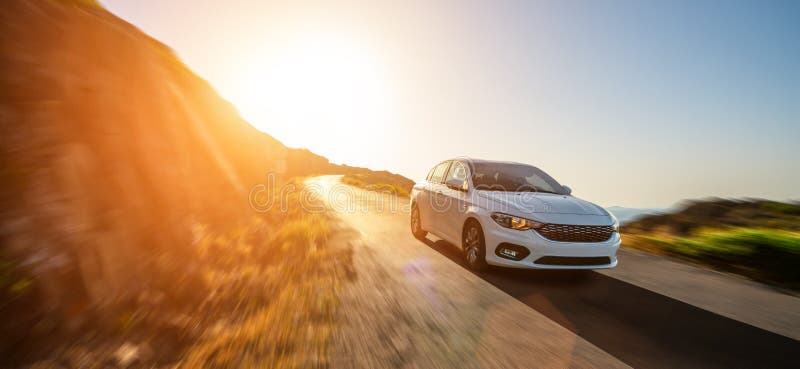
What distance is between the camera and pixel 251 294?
423 cm

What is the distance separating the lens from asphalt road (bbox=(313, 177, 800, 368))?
2.92m

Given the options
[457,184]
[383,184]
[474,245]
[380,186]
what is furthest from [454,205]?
[383,184]

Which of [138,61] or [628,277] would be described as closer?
[628,277]

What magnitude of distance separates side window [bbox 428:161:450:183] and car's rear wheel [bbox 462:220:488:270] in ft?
6.47

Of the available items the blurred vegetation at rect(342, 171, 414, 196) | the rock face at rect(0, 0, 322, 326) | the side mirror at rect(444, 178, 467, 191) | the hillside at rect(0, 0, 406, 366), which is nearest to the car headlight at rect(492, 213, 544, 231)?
the side mirror at rect(444, 178, 467, 191)

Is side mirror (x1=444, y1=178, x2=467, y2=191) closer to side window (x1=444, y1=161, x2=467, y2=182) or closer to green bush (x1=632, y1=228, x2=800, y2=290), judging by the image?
side window (x1=444, y1=161, x2=467, y2=182)

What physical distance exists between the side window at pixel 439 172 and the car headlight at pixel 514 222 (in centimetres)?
267

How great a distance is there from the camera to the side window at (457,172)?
680 cm

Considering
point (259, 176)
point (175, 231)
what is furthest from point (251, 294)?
point (259, 176)

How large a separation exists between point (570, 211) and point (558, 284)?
3.21 ft

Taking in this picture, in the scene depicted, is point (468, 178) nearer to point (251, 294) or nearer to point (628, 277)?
point (628, 277)

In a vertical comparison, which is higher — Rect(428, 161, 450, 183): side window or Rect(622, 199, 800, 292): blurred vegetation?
Rect(428, 161, 450, 183): side window

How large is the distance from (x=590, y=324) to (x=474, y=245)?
2.26 metres

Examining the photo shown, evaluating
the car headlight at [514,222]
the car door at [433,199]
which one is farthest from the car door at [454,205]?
the car headlight at [514,222]
